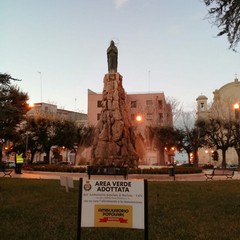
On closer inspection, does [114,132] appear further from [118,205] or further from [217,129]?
[217,129]

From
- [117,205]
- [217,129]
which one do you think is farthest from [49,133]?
[117,205]

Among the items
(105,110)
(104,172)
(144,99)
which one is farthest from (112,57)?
(144,99)

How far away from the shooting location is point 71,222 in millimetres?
8531

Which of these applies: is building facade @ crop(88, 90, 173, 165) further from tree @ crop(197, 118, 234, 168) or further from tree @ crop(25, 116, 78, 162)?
tree @ crop(25, 116, 78, 162)

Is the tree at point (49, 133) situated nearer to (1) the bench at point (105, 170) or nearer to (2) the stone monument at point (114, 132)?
(2) the stone monument at point (114, 132)

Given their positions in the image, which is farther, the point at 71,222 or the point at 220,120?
the point at 220,120

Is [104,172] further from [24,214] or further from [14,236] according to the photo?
[14,236]

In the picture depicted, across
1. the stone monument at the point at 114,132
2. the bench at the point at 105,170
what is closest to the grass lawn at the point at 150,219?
the bench at the point at 105,170

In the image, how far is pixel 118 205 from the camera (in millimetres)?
5027

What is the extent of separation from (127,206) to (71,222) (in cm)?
394

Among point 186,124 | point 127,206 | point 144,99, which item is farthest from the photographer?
point 144,99

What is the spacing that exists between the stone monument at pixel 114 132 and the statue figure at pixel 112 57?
303 mm

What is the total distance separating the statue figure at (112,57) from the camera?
32.3 m

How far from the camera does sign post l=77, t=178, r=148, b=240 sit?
503 centimetres
